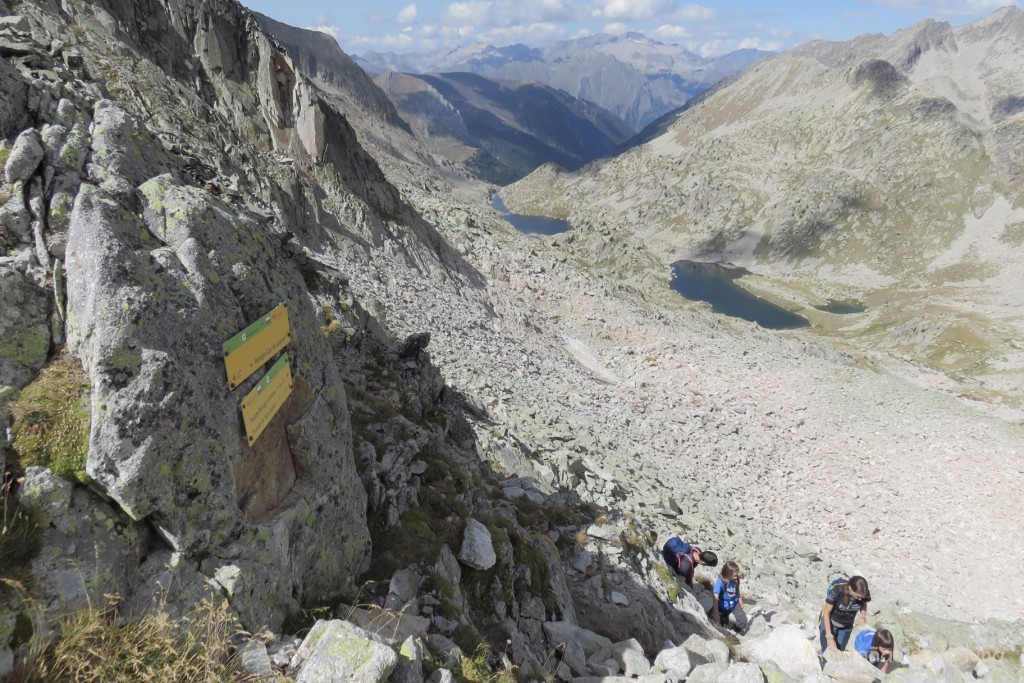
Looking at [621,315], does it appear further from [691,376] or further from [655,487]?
[655,487]

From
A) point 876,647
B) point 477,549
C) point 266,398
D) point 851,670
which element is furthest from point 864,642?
point 266,398

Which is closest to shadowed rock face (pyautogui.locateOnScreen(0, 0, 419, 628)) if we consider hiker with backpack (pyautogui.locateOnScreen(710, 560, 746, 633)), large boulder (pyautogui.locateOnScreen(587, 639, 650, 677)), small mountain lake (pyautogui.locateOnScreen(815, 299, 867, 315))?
large boulder (pyautogui.locateOnScreen(587, 639, 650, 677))

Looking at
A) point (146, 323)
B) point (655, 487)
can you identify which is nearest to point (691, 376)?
point (655, 487)

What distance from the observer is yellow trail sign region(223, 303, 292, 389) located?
18.9 ft

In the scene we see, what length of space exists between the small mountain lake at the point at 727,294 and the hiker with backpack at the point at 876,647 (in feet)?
359

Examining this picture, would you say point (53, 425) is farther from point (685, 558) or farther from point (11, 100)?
point (685, 558)

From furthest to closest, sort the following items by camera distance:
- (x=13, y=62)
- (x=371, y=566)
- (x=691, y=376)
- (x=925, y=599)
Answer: (x=691, y=376)
(x=925, y=599)
(x=371, y=566)
(x=13, y=62)

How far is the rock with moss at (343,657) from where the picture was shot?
4.88 meters

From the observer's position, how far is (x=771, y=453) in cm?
2722

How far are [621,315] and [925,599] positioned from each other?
27.2 m

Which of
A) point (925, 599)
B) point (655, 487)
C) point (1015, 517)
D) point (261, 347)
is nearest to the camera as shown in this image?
point (261, 347)

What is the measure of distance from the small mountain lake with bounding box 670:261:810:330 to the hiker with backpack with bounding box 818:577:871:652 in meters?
109

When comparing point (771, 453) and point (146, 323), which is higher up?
point (146, 323)

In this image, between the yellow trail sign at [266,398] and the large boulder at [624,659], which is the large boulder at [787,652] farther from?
the yellow trail sign at [266,398]
